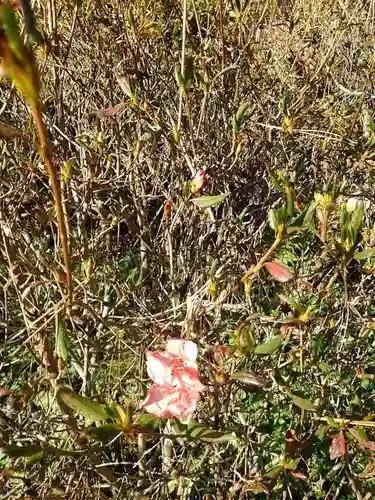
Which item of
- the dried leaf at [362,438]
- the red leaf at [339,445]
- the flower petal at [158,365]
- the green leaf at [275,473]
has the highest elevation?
the flower petal at [158,365]

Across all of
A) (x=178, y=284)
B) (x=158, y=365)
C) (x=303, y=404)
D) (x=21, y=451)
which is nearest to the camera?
(x=21, y=451)

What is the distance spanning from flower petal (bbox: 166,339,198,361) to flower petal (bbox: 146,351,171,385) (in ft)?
0.06

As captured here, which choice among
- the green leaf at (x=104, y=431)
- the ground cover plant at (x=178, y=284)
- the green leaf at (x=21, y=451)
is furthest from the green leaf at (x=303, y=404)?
the green leaf at (x=21, y=451)

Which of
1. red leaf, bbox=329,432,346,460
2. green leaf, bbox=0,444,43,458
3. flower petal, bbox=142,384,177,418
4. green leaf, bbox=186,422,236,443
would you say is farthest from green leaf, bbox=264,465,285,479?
green leaf, bbox=0,444,43,458

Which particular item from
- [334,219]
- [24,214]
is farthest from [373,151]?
[24,214]

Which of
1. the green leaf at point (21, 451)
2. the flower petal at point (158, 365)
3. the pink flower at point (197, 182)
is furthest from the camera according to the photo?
the pink flower at point (197, 182)

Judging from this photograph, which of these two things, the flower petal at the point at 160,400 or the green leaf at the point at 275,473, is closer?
the flower petal at the point at 160,400

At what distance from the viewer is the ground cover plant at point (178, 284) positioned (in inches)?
46.7

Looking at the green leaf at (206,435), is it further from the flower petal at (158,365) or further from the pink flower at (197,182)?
the pink flower at (197,182)

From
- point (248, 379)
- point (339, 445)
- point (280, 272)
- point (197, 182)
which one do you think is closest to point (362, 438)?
point (339, 445)

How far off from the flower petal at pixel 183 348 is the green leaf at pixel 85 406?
0.51 ft

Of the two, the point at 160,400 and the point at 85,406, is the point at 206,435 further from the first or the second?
the point at 85,406

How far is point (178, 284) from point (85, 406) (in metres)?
0.70

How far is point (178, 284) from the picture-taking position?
1.66 meters
